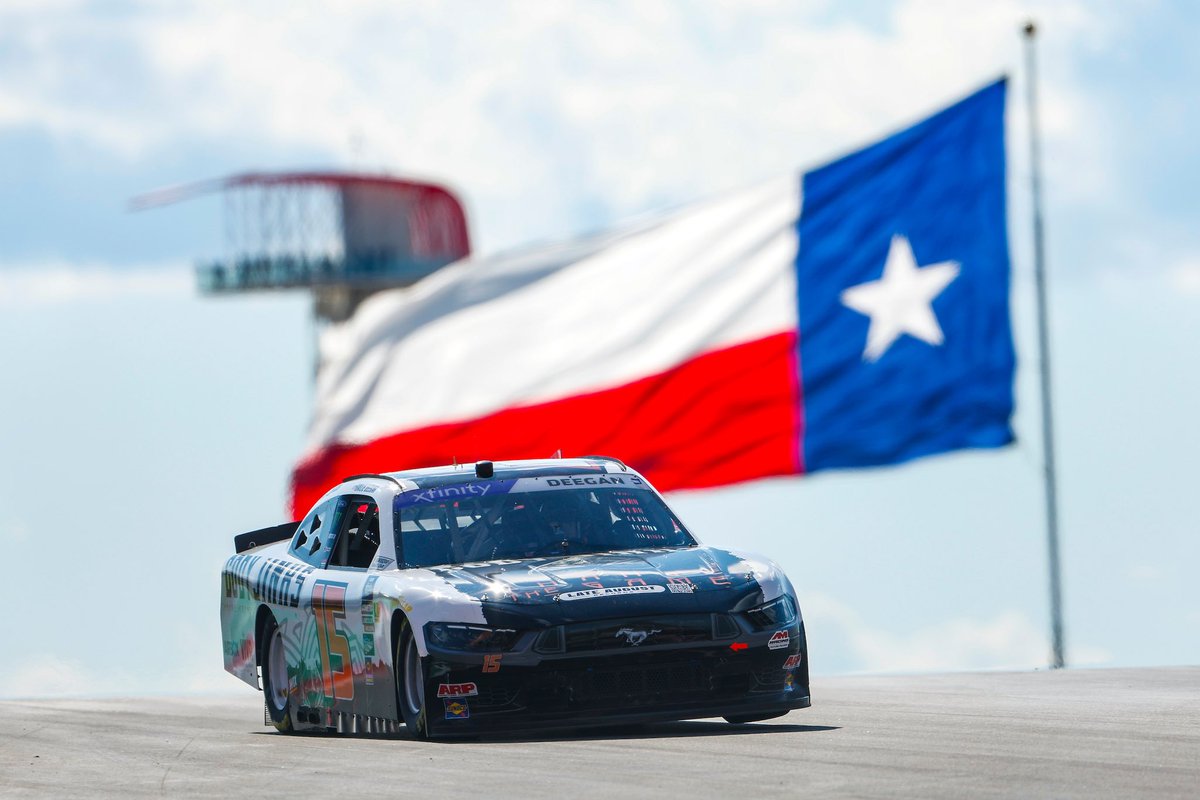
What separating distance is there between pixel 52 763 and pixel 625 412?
10.6m

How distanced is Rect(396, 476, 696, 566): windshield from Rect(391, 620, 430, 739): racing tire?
1.99 ft

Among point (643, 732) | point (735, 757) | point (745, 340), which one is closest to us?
point (735, 757)

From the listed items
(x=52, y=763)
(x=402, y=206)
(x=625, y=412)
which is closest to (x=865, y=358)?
(x=625, y=412)

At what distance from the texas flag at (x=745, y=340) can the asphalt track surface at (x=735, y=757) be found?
6.08 metres

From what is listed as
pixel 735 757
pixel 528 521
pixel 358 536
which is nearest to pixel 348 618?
pixel 358 536

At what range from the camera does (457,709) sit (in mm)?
9508

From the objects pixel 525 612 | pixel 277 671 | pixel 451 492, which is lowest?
pixel 277 671

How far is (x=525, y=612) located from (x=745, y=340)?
1020cm

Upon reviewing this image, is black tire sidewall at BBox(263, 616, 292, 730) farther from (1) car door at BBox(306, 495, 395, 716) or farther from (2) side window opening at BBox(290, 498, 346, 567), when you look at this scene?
(1) car door at BBox(306, 495, 395, 716)

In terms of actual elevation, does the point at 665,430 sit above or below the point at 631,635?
above

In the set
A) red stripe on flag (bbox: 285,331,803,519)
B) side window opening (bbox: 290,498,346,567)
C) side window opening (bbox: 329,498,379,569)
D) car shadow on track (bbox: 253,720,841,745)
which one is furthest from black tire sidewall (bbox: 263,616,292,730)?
red stripe on flag (bbox: 285,331,803,519)

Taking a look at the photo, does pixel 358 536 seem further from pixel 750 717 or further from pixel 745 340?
pixel 745 340

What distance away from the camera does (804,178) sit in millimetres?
19609

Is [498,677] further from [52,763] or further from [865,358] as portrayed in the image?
[865,358]
